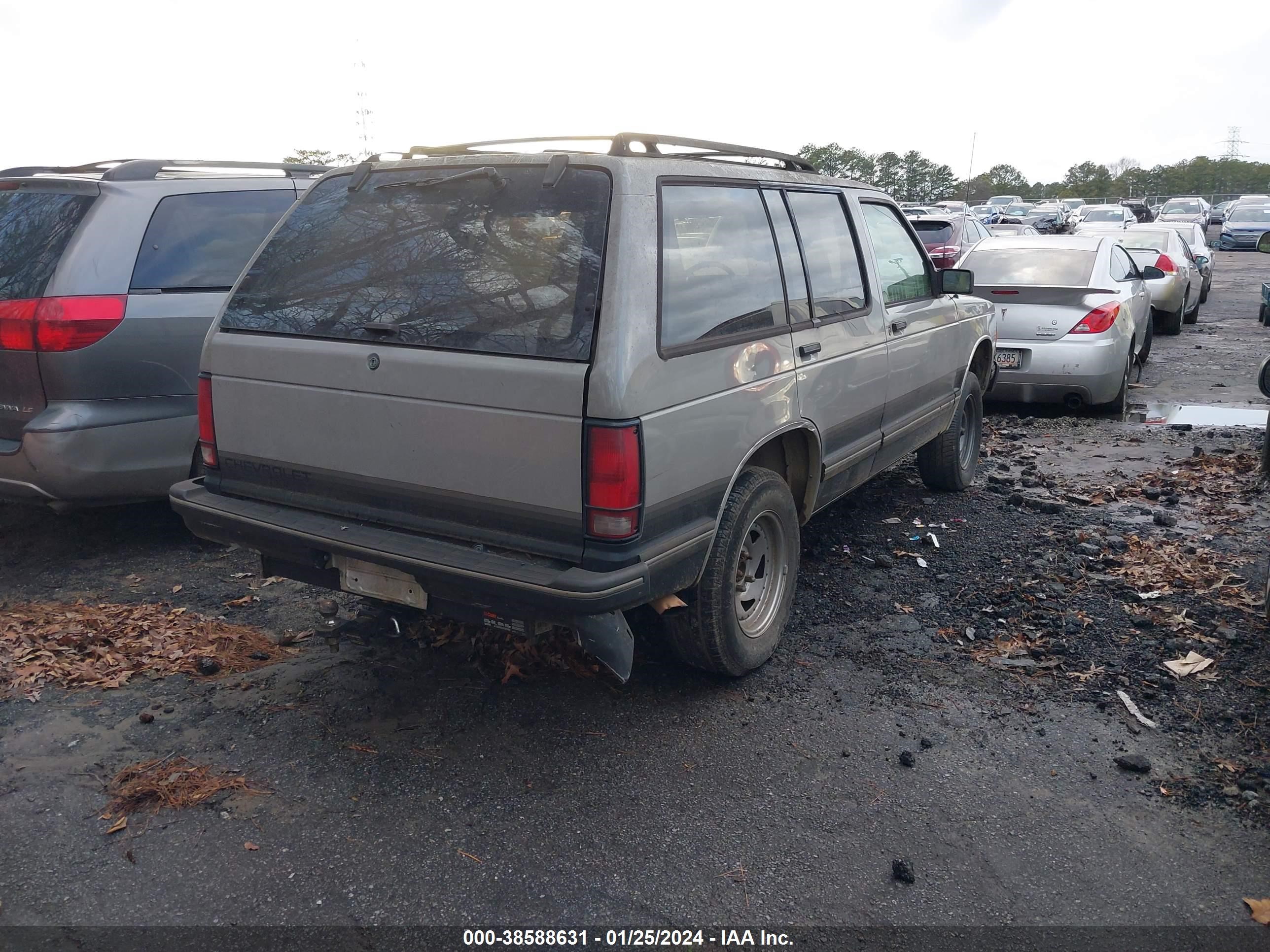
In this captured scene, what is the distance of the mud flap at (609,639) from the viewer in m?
3.19

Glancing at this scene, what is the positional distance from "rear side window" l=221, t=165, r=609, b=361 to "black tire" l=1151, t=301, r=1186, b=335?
13436mm

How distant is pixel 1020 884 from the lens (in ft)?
9.57

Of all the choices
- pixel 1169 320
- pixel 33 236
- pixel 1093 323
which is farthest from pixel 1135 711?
pixel 1169 320

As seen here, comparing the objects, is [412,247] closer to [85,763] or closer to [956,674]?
[85,763]

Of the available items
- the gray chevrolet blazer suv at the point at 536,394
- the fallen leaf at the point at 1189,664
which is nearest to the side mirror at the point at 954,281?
the gray chevrolet blazer suv at the point at 536,394

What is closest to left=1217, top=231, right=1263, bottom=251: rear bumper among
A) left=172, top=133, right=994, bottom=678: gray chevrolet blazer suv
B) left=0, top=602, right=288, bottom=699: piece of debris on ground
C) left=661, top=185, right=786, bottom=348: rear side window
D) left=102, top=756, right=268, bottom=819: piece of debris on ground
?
left=172, top=133, right=994, bottom=678: gray chevrolet blazer suv

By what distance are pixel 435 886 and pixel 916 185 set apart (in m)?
63.7

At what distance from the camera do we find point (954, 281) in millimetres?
6000

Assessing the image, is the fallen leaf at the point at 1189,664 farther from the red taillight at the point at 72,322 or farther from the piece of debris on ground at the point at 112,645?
the red taillight at the point at 72,322

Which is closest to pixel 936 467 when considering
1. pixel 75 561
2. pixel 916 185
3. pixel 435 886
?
pixel 435 886

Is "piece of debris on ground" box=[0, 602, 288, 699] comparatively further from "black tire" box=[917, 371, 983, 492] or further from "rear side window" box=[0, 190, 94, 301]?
"black tire" box=[917, 371, 983, 492]

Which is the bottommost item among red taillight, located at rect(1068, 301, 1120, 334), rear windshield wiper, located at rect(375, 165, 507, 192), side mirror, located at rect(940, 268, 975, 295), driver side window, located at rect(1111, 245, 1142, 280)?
red taillight, located at rect(1068, 301, 1120, 334)

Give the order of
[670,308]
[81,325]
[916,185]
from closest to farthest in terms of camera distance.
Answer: [670,308] < [81,325] < [916,185]

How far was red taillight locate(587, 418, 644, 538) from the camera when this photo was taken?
10.2 feet
